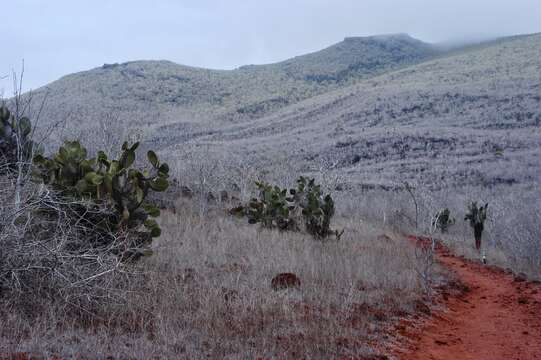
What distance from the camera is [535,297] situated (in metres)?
9.32

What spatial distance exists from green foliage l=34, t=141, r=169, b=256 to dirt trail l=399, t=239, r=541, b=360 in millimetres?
3860

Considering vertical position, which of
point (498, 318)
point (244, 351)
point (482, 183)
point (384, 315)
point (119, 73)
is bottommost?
point (482, 183)

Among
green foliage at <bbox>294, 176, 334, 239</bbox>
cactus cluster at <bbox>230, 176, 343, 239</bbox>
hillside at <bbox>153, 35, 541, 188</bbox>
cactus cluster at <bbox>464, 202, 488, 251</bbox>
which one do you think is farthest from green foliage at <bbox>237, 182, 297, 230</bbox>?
hillside at <bbox>153, 35, 541, 188</bbox>

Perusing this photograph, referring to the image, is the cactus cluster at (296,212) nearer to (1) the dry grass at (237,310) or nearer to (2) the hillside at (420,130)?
(1) the dry grass at (237,310)

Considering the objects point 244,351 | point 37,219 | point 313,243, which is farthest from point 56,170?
point 313,243

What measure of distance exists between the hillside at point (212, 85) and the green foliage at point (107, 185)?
157 feet

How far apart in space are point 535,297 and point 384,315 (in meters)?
3.83

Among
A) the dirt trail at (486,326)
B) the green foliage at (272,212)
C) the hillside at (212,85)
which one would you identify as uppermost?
the hillside at (212,85)

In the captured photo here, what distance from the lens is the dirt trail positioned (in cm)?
614

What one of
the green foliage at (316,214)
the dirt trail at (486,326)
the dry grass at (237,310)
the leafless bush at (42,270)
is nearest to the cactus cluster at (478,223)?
the green foliage at (316,214)

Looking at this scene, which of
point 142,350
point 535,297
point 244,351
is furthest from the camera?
point 535,297

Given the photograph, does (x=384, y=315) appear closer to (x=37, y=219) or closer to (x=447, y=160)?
(x=37, y=219)

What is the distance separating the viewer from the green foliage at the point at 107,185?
285 inches

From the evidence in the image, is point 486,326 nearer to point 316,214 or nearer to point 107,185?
point 107,185
